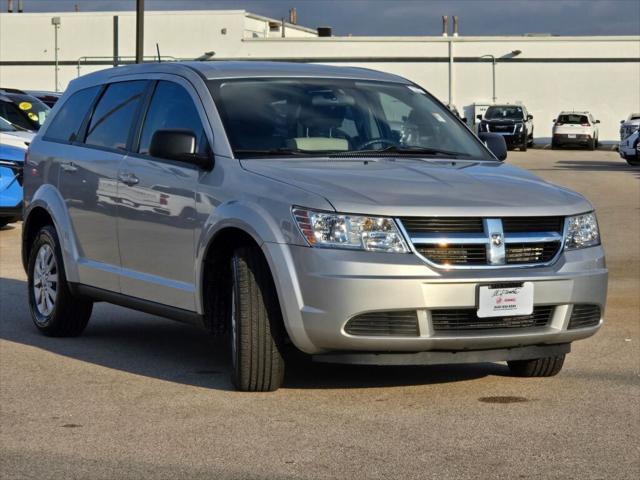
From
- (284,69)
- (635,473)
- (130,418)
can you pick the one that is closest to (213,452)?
(130,418)

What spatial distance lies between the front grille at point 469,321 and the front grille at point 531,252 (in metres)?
0.25

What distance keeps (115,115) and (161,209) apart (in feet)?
4.15

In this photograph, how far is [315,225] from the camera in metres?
6.85

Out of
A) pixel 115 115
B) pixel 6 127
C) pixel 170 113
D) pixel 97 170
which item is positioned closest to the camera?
pixel 170 113

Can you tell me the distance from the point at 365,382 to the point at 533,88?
69762 millimetres

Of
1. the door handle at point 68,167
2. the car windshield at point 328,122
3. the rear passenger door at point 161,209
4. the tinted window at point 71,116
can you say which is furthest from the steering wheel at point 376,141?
the tinted window at point 71,116

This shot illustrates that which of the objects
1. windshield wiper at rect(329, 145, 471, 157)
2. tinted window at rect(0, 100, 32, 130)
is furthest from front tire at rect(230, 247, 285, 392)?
tinted window at rect(0, 100, 32, 130)

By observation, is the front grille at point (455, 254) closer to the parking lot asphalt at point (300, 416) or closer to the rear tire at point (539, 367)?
the parking lot asphalt at point (300, 416)

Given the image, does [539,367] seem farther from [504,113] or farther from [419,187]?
[504,113]

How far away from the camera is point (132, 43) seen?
78.1 metres

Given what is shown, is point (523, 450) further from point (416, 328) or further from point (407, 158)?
point (407, 158)

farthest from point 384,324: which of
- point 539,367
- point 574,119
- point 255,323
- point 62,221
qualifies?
point 574,119

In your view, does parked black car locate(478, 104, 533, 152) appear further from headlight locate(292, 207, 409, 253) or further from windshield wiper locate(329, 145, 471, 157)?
headlight locate(292, 207, 409, 253)

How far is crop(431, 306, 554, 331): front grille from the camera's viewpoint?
6875 millimetres
